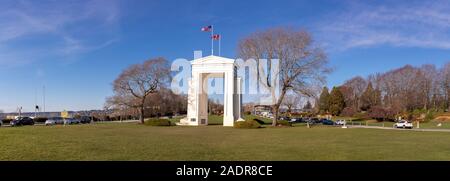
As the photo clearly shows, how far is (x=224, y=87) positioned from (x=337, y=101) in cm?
5805

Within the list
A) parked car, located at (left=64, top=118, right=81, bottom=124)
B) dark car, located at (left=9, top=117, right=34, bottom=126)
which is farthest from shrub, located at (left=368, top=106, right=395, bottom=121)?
dark car, located at (left=9, top=117, right=34, bottom=126)

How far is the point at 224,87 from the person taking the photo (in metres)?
58.9

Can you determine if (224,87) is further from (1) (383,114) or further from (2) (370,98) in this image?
(2) (370,98)

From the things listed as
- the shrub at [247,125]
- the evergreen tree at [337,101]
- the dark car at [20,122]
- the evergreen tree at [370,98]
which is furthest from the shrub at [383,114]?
the dark car at [20,122]

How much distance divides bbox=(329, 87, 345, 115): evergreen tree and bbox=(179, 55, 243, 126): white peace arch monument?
55062 mm

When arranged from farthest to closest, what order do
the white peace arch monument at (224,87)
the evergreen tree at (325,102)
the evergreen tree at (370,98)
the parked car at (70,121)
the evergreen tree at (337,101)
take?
Result: 1. the evergreen tree at (325,102)
2. the evergreen tree at (337,101)
3. the evergreen tree at (370,98)
4. the parked car at (70,121)
5. the white peace arch monument at (224,87)

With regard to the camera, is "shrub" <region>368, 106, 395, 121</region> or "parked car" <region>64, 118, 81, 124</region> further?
"shrub" <region>368, 106, 395, 121</region>

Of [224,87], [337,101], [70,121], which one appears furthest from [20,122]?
[337,101]

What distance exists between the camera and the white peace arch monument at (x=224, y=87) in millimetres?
57000

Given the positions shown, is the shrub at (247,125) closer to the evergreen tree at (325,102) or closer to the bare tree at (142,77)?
the bare tree at (142,77)

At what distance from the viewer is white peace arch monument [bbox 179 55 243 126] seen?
5700 cm

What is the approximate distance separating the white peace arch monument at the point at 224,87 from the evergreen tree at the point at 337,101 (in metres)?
55.1

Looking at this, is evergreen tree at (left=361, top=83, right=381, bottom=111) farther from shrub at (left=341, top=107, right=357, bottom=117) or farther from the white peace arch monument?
the white peace arch monument
